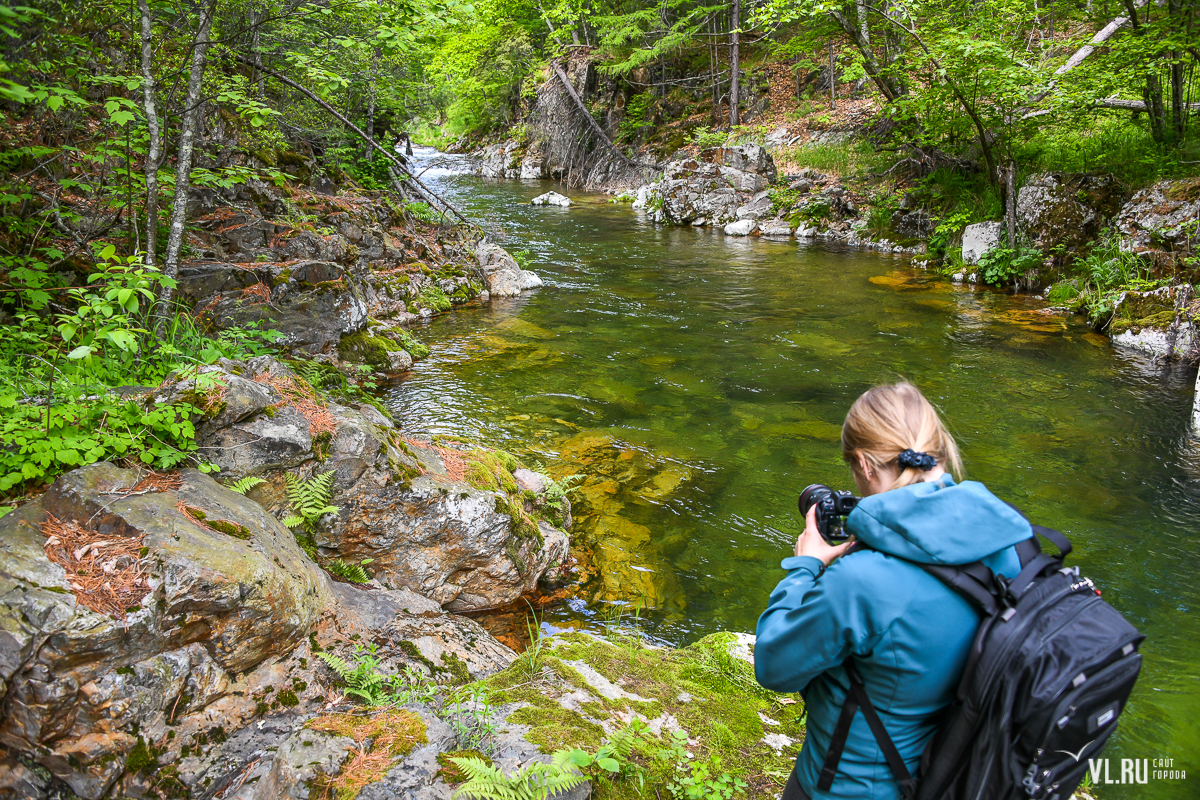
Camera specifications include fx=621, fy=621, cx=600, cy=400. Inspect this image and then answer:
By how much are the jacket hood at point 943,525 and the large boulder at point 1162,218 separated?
42.0 ft

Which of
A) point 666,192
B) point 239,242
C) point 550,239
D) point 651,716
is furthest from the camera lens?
point 666,192

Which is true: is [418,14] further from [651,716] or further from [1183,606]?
[1183,606]

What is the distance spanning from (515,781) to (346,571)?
256 cm

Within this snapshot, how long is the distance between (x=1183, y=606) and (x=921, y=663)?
5.01 m

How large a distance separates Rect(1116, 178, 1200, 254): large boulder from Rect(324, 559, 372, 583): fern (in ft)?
44.5

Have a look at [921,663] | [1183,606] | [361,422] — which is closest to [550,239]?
[361,422]

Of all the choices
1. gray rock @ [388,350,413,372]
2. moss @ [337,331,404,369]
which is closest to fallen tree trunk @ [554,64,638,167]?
gray rock @ [388,350,413,372]

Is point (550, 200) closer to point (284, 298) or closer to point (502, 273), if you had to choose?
point (502, 273)

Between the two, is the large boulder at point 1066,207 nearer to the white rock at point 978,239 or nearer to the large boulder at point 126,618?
the white rock at point 978,239

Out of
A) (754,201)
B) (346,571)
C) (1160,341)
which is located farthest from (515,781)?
(754,201)

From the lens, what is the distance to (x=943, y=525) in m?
1.55

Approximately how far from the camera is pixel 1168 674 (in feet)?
13.7

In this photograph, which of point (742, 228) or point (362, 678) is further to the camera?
point (742, 228)

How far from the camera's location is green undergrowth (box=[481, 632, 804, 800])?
8.87 feet
